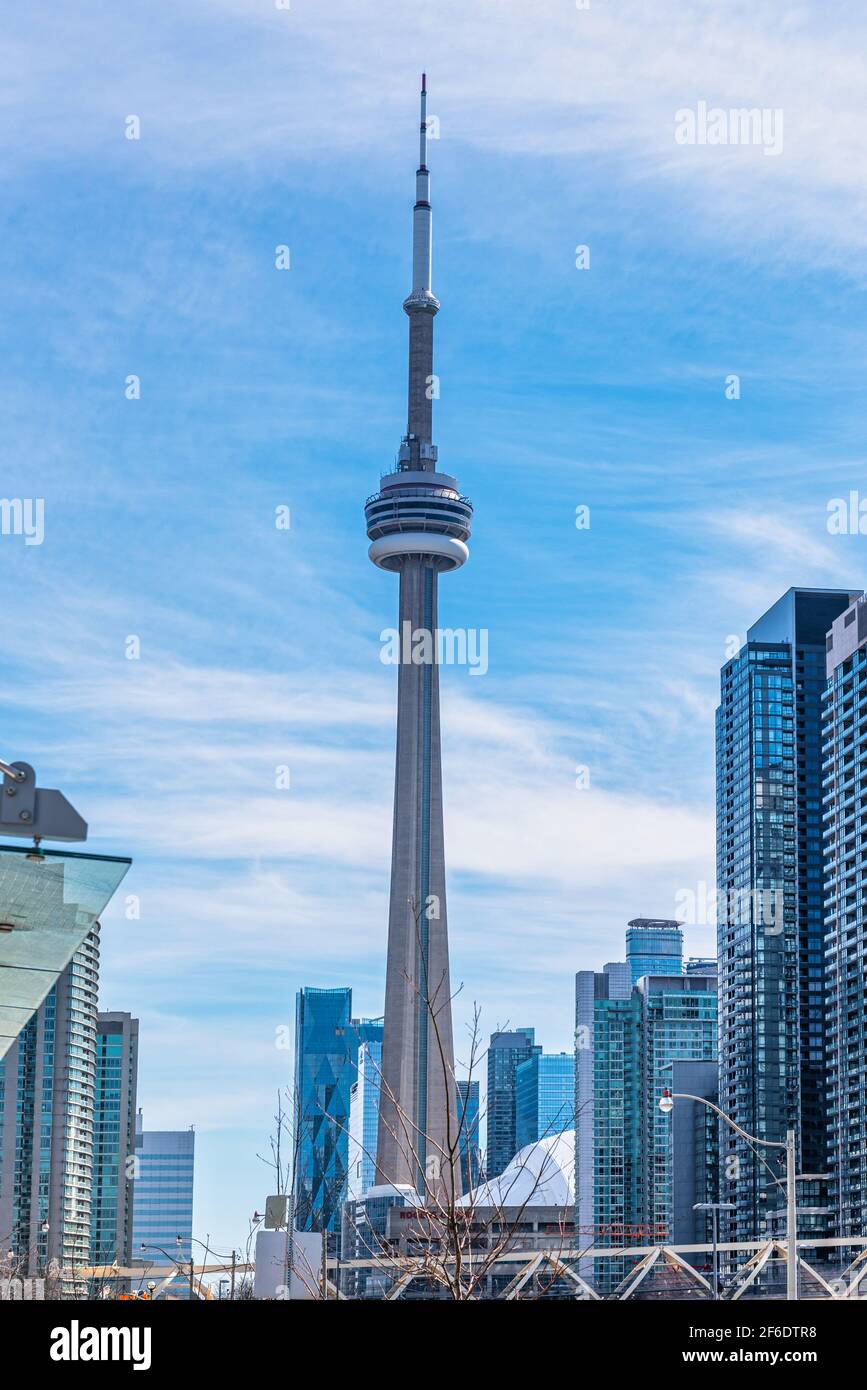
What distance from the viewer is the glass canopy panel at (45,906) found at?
999cm

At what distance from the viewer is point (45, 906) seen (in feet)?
35.5

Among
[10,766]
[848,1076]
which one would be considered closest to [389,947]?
[848,1076]

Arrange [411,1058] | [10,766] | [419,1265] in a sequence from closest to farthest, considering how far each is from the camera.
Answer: [10,766], [419,1265], [411,1058]

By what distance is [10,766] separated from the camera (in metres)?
9.95

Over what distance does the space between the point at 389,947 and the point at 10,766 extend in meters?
185

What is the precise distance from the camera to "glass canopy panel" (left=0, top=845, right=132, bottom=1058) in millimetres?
9992
